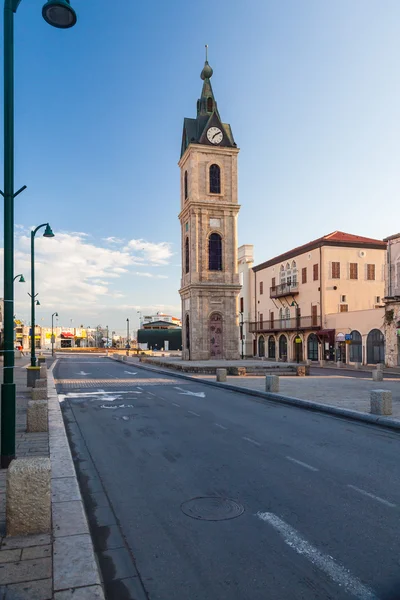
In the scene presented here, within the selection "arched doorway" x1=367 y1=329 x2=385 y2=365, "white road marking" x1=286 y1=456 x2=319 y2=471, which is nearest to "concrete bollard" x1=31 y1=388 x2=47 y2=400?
"white road marking" x1=286 y1=456 x2=319 y2=471

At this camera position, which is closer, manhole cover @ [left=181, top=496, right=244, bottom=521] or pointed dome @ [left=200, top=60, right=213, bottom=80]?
manhole cover @ [left=181, top=496, right=244, bottom=521]

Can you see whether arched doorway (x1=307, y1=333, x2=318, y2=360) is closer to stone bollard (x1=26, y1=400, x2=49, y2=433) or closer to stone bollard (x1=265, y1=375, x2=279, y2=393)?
stone bollard (x1=265, y1=375, x2=279, y2=393)

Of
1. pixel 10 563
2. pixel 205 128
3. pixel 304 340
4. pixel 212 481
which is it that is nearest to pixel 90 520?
pixel 10 563

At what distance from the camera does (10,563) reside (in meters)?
4.12

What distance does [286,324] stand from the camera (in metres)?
54.7

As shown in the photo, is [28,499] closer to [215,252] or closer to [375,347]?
[375,347]

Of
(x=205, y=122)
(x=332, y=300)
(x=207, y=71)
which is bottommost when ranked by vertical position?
(x=332, y=300)

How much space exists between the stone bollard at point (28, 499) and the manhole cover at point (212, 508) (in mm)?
1732

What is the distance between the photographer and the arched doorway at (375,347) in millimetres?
40562

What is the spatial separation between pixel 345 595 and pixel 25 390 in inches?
687

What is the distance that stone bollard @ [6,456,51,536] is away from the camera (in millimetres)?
4711

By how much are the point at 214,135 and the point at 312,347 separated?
23930 mm

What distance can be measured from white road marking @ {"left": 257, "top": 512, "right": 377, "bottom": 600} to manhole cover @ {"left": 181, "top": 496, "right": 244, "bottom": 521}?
345mm

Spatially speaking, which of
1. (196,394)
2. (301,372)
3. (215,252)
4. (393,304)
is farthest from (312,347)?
(196,394)
